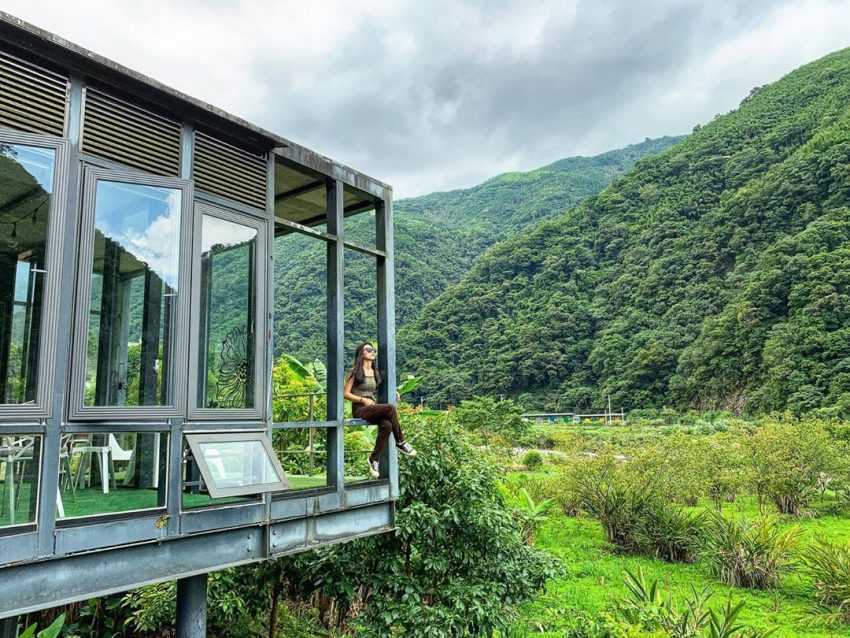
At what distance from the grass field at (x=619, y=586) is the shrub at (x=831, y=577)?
250mm

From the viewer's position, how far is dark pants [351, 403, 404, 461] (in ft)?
16.3

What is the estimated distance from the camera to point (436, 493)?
592 cm

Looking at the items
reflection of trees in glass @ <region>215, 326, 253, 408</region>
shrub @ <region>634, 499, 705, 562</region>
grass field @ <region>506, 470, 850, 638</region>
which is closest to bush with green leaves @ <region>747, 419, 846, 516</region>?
grass field @ <region>506, 470, 850, 638</region>

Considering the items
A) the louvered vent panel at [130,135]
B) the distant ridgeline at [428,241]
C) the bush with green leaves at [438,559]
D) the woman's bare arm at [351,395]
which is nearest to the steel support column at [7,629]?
the bush with green leaves at [438,559]

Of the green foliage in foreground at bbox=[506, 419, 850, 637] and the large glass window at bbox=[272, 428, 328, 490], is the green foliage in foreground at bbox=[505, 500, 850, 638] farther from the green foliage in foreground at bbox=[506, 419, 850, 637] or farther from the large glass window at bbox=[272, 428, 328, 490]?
the large glass window at bbox=[272, 428, 328, 490]

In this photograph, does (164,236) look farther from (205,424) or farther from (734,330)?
(734,330)

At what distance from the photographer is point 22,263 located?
116 inches

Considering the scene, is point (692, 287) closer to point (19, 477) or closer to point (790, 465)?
point (790, 465)

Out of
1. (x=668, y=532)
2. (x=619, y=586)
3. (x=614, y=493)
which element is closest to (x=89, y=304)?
(x=619, y=586)

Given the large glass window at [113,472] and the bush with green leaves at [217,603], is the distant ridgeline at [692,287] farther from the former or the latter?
the large glass window at [113,472]

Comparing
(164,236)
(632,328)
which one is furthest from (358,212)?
(632,328)

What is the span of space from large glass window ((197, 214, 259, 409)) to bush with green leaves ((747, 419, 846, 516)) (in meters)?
13.2

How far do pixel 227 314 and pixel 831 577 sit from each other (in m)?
9.16

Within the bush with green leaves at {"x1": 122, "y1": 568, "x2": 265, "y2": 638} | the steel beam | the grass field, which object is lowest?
the grass field
